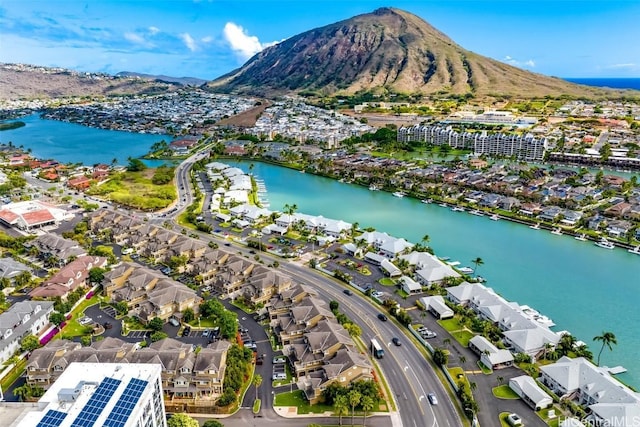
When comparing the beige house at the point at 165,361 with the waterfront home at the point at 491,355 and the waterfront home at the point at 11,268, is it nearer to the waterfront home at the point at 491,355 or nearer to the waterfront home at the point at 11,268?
the waterfront home at the point at 11,268

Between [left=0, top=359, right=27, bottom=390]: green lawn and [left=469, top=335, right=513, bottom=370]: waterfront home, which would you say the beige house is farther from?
→ [left=469, top=335, right=513, bottom=370]: waterfront home

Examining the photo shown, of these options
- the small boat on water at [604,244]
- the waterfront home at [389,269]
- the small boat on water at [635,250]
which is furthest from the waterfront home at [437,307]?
the small boat on water at [635,250]

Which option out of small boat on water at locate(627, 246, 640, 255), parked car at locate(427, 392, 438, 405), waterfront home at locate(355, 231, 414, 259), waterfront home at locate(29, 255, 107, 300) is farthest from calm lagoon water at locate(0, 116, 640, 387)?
waterfront home at locate(29, 255, 107, 300)

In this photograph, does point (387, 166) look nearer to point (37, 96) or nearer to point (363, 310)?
point (363, 310)

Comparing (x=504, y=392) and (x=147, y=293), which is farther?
(x=147, y=293)

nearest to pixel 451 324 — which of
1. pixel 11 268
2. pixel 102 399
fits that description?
pixel 102 399

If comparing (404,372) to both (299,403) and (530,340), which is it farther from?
(530,340)
